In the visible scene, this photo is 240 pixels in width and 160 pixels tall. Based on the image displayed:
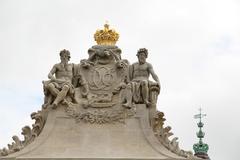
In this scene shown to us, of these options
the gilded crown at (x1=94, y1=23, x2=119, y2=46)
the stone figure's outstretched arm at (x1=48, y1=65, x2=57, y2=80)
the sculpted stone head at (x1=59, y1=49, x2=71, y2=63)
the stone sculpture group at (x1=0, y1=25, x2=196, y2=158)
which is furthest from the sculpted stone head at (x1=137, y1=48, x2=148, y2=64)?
the stone figure's outstretched arm at (x1=48, y1=65, x2=57, y2=80)

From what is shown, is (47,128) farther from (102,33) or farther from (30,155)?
(102,33)

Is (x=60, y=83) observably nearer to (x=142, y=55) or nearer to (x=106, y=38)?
(x=106, y=38)

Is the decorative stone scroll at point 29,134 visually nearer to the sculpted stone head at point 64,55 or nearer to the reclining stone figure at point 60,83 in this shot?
the reclining stone figure at point 60,83

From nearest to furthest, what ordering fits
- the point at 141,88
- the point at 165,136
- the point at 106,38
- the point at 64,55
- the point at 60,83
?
the point at 165,136 < the point at 141,88 < the point at 60,83 < the point at 64,55 < the point at 106,38

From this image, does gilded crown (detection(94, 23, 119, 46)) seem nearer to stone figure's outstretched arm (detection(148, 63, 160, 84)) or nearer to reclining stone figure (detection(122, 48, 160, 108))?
reclining stone figure (detection(122, 48, 160, 108))

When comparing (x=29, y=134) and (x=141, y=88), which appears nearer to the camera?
(x=29, y=134)

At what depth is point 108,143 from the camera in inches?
1011

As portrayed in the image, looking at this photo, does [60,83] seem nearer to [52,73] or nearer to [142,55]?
[52,73]

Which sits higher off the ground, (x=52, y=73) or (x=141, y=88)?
(x=52, y=73)

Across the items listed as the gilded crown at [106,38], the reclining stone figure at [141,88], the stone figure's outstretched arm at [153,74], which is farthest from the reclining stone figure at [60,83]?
the stone figure's outstretched arm at [153,74]

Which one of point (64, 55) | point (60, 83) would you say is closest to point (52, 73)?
point (60, 83)

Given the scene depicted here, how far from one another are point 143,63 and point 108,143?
10.5ft

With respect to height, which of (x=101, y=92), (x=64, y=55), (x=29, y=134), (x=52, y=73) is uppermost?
(x=64, y=55)

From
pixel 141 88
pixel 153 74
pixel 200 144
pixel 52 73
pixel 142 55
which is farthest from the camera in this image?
pixel 200 144
